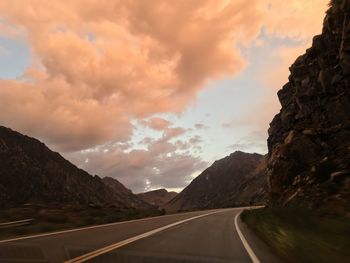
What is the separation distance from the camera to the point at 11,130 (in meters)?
119

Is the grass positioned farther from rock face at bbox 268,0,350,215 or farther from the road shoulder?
rock face at bbox 268,0,350,215

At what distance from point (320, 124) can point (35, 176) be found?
76.6 metres

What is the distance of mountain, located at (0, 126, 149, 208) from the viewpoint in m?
100

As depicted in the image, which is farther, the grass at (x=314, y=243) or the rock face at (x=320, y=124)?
the rock face at (x=320, y=124)

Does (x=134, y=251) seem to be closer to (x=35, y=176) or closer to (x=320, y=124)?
(x=320, y=124)

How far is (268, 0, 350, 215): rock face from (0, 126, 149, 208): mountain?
151ft

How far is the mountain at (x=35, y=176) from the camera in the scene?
329 feet

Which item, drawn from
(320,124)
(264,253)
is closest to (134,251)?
(264,253)

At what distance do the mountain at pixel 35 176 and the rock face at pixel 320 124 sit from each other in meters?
45.9

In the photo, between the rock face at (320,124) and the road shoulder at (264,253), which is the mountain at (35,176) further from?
the road shoulder at (264,253)

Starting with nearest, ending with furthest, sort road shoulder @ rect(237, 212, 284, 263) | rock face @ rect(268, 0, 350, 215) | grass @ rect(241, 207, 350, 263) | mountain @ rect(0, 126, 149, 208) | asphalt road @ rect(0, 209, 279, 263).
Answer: grass @ rect(241, 207, 350, 263) → asphalt road @ rect(0, 209, 279, 263) → road shoulder @ rect(237, 212, 284, 263) → rock face @ rect(268, 0, 350, 215) → mountain @ rect(0, 126, 149, 208)

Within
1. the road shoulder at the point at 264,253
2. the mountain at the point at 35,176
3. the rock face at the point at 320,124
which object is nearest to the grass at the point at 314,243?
the road shoulder at the point at 264,253

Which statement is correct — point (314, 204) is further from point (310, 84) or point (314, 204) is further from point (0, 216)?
point (310, 84)

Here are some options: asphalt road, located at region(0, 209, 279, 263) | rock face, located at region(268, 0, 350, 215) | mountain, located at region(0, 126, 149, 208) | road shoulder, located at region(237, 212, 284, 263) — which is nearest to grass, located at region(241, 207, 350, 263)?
road shoulder, located at region(237, 212, 284, 263)
